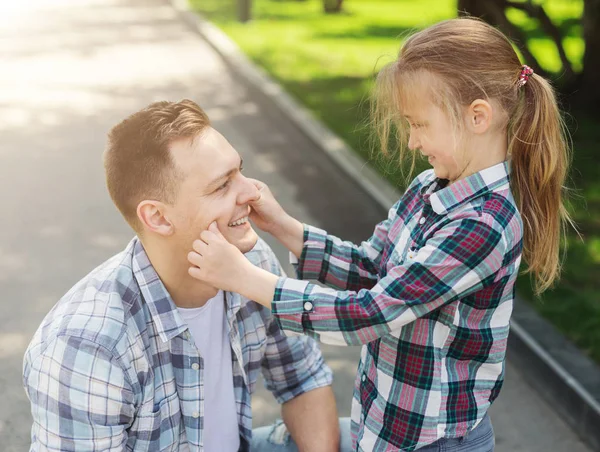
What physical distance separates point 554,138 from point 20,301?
3.94 meters

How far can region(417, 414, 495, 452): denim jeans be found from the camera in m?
2.65

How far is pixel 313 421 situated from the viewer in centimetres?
308

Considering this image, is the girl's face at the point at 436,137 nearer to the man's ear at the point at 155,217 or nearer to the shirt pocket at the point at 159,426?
the man's ear at the point at 155,217

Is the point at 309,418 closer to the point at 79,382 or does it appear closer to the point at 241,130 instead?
the point at 79,382

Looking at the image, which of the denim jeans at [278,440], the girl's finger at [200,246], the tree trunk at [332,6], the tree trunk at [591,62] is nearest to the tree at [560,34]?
the tree trunk at [591,62]

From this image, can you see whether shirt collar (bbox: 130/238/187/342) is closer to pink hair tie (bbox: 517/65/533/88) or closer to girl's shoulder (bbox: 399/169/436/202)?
girl's shoulder (bbox: 399/169/436/202)

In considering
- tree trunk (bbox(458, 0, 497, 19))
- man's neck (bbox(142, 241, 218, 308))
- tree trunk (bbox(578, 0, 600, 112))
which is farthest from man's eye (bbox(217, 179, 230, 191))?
tree trunk (bbox(578, 0, 600, 112))

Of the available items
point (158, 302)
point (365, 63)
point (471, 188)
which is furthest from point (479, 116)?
point (365, 63)

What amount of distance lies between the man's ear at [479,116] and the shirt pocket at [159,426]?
118cm

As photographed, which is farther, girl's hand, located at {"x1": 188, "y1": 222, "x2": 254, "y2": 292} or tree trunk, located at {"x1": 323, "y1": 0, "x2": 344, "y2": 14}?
tree trunk, located at {"x1": 323, "y1": 0, "x2": 344, "y2": 14}

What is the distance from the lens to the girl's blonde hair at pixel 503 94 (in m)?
2.45

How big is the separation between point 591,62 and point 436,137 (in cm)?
775

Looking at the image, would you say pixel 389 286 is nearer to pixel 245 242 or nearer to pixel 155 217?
pixel 245 242

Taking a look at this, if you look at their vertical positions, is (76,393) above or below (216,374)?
above
